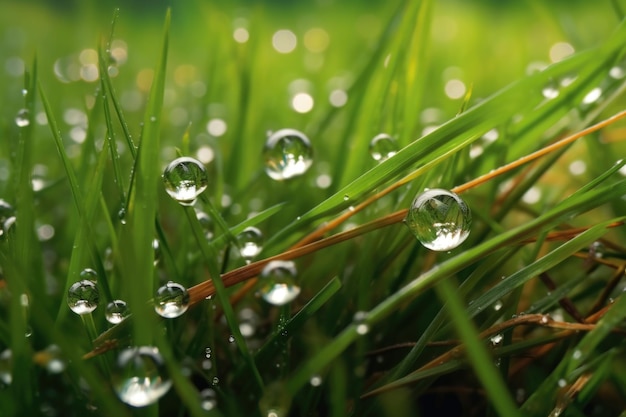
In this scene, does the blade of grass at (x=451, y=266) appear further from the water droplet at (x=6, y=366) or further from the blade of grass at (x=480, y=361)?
the water droplet at (x=6, y=366)

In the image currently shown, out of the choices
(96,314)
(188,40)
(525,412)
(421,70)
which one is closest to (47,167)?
(96,314)

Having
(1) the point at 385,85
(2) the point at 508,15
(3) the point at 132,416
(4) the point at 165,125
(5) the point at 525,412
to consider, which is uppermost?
(2) the point at 508,15

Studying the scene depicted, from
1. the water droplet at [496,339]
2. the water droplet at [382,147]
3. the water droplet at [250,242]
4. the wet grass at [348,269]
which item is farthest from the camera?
the water droplet at [382,147]

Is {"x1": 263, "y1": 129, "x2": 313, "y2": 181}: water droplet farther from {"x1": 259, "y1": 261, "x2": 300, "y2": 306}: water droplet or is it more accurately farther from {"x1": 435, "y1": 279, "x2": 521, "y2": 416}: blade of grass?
{"x1": 435, "y1": 279, "x2": 521, "y2": 416}: blade of grass

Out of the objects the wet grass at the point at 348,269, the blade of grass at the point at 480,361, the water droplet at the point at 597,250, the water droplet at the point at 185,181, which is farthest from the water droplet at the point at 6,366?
the water droplet at the point at 597,250

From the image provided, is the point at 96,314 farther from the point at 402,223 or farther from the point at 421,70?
the point at 421,70
